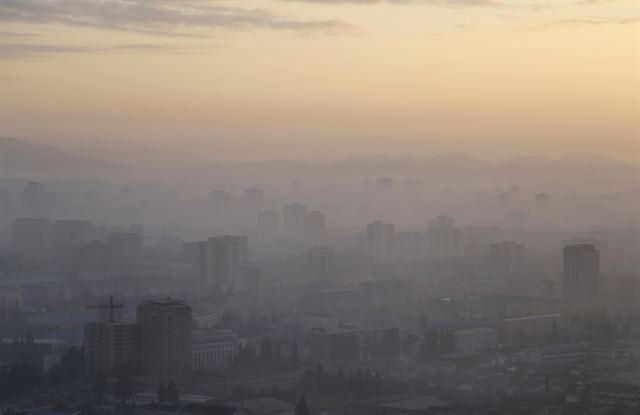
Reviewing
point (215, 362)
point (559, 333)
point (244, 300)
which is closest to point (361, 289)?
point (244, 300)

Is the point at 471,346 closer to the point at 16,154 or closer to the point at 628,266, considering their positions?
the point at 628,266

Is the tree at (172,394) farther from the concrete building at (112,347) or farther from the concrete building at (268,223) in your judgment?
the concrete building at (268,223)

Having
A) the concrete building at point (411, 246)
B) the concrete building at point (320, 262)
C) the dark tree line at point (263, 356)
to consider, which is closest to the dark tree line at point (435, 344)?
the dark tree line at point (263, 356)

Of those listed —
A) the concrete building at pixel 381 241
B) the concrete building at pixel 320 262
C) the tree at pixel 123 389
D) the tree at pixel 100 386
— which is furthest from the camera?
the concrete building at pixel 381 241

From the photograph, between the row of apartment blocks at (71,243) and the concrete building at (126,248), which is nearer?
the row of apartment blocks at (71,243)

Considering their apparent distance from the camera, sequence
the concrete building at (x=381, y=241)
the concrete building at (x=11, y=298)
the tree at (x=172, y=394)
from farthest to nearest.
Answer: the concrete building at (x=381, y=241) < the concrete building at (x=11, y=298) < the tree at (x=172, y=394)

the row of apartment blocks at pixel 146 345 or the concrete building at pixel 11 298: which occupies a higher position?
the concrete building at pixel 11 298

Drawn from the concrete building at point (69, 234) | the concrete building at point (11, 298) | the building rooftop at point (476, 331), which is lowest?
the building rooftop at point (476, 331)
